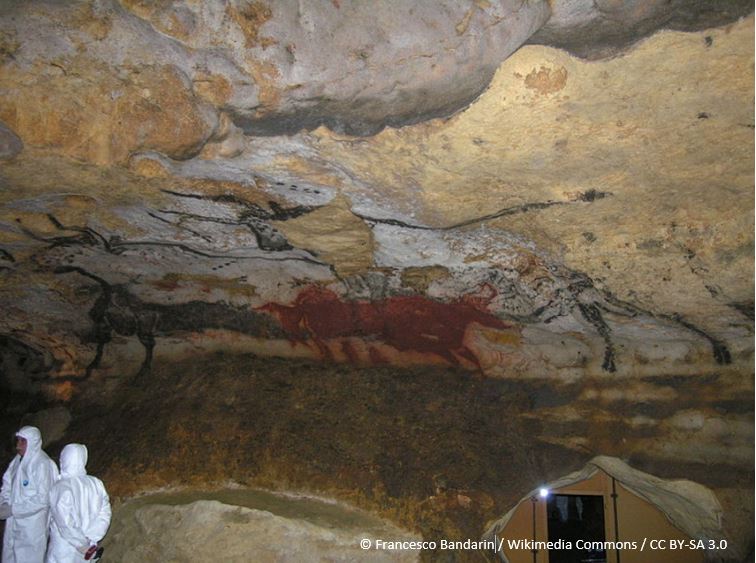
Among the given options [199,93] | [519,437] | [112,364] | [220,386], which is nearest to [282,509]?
[220,386]

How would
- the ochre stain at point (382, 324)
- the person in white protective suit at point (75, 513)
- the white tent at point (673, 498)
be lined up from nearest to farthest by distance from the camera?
1. the person in white protective suit at point (75, 513)
2. the white tent at point (673, 498)
3. the ochre stain at point (382, 324)

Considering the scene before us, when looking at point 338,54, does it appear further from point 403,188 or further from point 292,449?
point 292,449

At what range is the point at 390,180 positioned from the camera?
2.48 meters

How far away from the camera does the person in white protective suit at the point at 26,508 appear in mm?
2635

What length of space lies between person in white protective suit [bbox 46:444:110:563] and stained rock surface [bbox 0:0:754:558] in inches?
37.3

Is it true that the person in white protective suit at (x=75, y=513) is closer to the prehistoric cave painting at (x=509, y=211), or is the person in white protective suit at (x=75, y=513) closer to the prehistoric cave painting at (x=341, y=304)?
the prehistoric cave painting at (x=341, y=304)

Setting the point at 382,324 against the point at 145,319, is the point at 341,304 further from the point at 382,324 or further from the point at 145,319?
the point at 145,319

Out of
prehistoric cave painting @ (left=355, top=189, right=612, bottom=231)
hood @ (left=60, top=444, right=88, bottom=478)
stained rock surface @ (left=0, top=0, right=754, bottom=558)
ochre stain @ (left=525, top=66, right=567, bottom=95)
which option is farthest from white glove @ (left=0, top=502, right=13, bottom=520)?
ochre stain @ (left=525, top=66, right=567, bottom=95)

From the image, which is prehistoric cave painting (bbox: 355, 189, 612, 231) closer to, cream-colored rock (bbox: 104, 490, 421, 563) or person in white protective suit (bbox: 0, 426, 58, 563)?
cream-colored rock (bbox: 104, 490, 421, 563)

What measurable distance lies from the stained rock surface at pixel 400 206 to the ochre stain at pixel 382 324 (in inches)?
0.7

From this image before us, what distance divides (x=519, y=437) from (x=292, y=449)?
1.36m

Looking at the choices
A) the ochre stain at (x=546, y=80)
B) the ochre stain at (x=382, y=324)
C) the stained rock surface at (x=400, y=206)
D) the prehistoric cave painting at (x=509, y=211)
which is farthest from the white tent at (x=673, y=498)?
the ochre stain at (x=546, y=80)

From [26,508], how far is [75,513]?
13.6 inches

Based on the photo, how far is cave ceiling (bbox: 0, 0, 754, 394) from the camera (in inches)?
72.4
